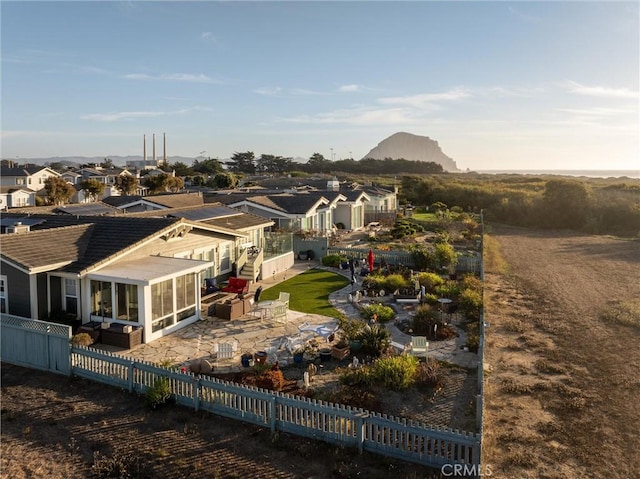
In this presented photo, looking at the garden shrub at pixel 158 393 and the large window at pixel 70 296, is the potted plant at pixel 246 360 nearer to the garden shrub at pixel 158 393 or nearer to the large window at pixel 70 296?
the garden shrub at pixel 158 393

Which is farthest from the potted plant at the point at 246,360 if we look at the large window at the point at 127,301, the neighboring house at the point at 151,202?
the neighboring house at the point at 151,202

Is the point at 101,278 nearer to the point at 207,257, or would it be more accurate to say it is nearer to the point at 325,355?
the point at 207,257

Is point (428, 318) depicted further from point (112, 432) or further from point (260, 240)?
point (260, 240)

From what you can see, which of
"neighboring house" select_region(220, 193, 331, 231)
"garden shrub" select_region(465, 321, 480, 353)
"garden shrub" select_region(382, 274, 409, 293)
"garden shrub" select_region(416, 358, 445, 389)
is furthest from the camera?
"neighboring house" select_region(220, 193, 331, 231)

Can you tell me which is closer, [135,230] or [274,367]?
[274,367]

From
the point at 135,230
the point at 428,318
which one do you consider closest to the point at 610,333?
the point at 428,318

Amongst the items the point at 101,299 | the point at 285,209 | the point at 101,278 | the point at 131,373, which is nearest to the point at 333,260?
the point at 285,209

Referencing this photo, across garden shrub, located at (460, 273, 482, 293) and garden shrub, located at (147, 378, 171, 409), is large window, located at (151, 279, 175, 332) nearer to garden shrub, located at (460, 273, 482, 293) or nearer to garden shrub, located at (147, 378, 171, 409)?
garden shrub, located at (147, 378, 171, 409)

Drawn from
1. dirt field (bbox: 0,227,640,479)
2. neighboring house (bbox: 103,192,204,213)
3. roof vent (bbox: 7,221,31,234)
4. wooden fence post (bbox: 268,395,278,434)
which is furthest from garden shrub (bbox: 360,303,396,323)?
neighboring house (bbox: 103,192,204,213)
